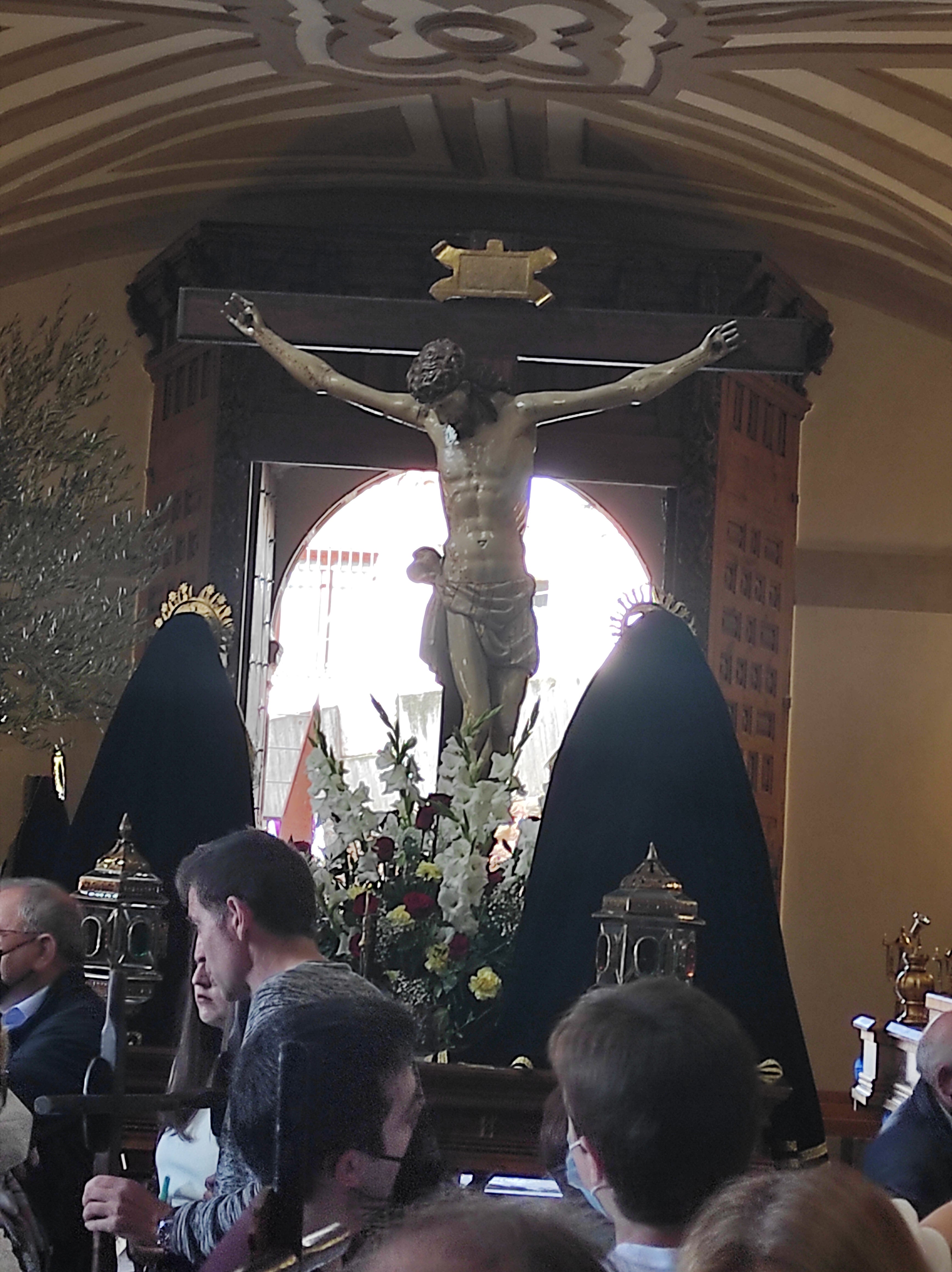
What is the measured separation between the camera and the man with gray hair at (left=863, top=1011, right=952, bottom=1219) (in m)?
2.77

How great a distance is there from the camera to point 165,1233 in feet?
6.80

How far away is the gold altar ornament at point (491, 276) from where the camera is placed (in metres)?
5.71

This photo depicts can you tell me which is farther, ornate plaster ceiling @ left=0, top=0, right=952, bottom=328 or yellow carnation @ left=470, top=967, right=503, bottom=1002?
ornate plaster ceiling @ left=0, top=0, right=952, bottom=328

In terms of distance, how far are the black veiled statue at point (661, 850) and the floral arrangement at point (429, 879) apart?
0.13m

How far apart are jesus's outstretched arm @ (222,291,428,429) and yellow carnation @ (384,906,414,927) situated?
2.02 metres

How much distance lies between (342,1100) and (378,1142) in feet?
0.20

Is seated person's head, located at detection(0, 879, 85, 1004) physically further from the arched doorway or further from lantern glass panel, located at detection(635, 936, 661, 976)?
the arched doorway

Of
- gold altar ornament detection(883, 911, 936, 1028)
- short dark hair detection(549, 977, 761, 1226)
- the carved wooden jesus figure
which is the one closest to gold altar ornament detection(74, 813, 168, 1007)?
the carved wooden jesus figure

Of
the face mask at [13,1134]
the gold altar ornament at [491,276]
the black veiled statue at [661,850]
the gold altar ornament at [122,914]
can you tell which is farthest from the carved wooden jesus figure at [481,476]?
the face mask at [13,1134]

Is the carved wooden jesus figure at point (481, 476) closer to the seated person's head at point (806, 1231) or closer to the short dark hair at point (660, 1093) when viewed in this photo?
the short dark hair at point (660, 1093)

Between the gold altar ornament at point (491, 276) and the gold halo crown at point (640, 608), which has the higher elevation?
the gold altar ornament at point (491, 276)

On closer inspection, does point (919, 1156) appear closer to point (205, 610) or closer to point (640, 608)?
point (640, 608)

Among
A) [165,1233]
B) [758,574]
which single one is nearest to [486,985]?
[165,1233]

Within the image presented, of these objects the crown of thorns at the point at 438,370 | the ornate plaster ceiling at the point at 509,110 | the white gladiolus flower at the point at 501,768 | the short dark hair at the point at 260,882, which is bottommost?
the short dark hair at the point at 260,882
